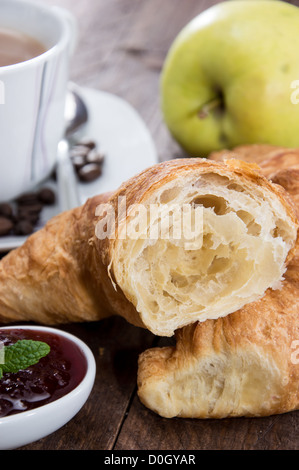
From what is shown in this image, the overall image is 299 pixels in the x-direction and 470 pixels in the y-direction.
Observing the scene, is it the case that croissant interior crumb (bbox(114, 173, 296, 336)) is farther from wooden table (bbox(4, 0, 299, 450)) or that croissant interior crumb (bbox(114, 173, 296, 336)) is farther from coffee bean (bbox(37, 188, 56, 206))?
coffee bean (bbox(37, 188, 56, 206))

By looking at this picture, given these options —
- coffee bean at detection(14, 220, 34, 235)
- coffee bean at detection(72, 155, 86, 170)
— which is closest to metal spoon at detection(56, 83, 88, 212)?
coffee bean at detection(72, 155, 86, 170)

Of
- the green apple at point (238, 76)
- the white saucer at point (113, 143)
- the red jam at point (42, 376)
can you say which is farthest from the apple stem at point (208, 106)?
the red jam at point (42, 376)

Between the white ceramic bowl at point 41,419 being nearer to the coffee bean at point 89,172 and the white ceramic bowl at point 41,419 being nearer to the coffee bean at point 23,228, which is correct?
the coffee bean at point 23,228

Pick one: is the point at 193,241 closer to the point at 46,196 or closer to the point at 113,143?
the point at 46,196

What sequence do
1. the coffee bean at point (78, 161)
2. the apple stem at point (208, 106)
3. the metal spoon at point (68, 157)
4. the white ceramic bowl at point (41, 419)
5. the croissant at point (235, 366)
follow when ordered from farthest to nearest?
1. the apple stem at point (208, 106)
2. the coffee bean at point (78, 161)
3. the metal spoon at point (68, 157)
4. the croissant at point (235, 366)
5. the white ceramic bowl at point (41, 419)

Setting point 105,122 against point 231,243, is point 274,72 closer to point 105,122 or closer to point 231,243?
point 105,122
